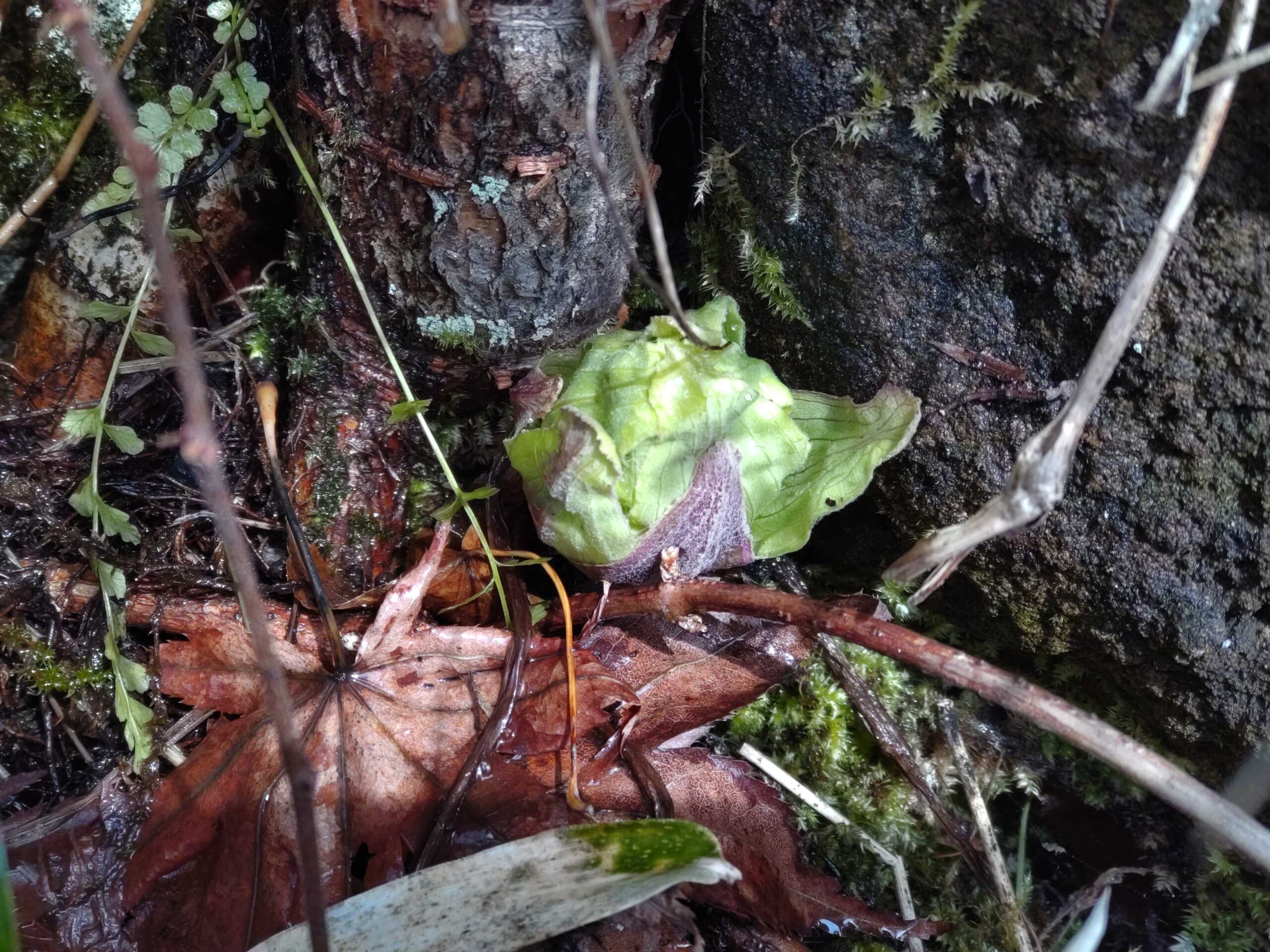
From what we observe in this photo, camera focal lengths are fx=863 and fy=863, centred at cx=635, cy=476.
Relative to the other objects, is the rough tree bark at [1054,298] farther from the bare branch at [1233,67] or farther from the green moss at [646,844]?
the green moss at [646,844]

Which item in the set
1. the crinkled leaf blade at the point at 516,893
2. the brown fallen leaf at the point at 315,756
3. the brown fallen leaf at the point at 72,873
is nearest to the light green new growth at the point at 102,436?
the brown fallen leaf at the point at 315,756

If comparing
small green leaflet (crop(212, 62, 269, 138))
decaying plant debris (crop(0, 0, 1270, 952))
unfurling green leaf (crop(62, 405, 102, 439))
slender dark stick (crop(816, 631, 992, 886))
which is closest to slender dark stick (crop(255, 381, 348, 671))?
decaying plant debris (crop(0, 0, 1270, 952))

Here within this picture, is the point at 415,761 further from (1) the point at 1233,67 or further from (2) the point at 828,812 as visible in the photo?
(1) the point at 1233,67

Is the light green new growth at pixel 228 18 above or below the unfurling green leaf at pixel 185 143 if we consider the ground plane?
above

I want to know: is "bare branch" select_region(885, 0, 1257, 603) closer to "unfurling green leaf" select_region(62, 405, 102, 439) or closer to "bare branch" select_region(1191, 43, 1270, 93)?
"bare branch" select_region(1191, 43, 1270, 93)

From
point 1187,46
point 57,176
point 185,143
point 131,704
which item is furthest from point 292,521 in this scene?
point 1187,46
